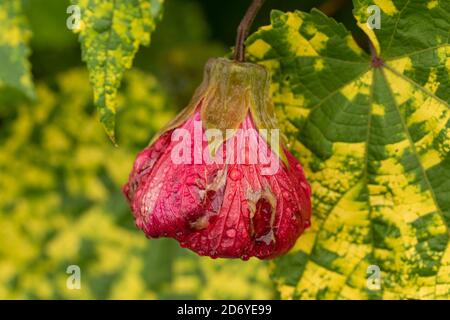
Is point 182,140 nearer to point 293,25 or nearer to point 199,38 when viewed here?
point 293,25

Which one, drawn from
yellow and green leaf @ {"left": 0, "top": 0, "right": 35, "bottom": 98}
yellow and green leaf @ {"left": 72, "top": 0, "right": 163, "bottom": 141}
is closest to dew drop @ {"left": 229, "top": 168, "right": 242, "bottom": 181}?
yellow and green leaf @ {"left": 72, "top": 0, "right": 163, "bottom": 141}

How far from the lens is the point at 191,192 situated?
75cm

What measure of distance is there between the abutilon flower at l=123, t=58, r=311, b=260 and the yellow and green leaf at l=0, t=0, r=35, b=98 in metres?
0.34

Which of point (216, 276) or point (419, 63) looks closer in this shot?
point (419, 63)

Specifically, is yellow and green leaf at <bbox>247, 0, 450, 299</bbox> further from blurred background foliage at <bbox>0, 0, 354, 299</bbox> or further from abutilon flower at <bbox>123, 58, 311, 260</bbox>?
blurred background foliage at <bbox>0, 0, 354, 299</bbox>

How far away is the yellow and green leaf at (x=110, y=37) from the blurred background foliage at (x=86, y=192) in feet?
1.78

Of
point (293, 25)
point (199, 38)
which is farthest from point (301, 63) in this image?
point (199, 38)

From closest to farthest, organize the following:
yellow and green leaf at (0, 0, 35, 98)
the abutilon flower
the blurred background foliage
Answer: the abutilon flower → yellow and green leaf at (0, 0, 35, 98) → the blurred background foliage

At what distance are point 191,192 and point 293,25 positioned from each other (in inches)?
9.2

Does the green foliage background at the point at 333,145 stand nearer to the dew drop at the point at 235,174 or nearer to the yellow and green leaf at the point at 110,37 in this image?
the yellow and green leaf at the point at 110,37

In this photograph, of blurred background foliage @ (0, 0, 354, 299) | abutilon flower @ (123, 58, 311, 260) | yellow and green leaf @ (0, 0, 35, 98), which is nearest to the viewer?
abutilon flower @ (123, 58, 311, 260)

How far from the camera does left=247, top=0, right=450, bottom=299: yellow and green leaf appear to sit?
0.84 m

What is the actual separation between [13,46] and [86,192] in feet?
1.17

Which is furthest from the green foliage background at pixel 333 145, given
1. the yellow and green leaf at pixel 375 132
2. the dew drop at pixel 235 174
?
the dew drop at pixel 235 174
